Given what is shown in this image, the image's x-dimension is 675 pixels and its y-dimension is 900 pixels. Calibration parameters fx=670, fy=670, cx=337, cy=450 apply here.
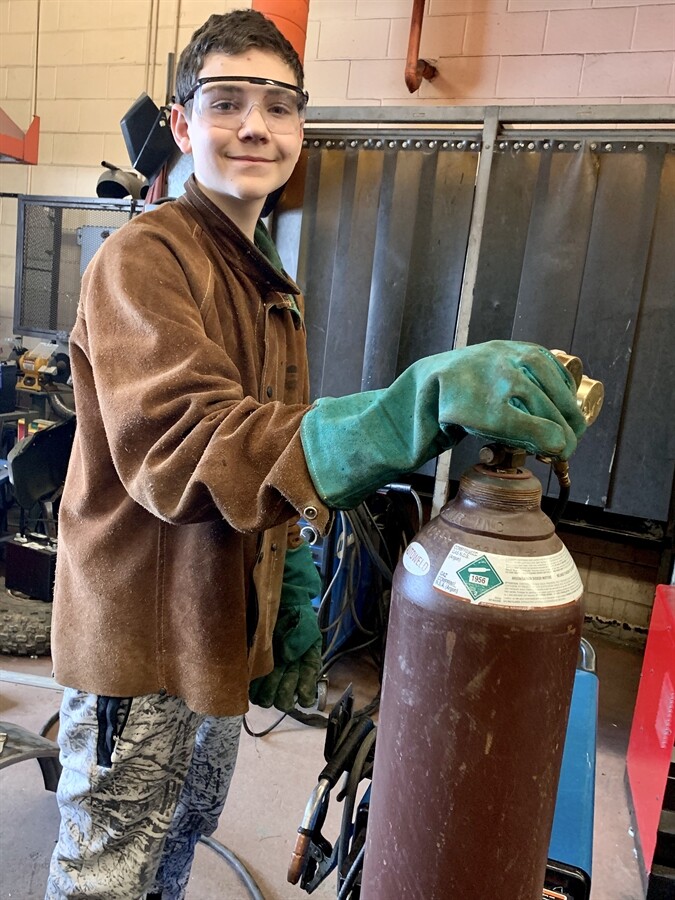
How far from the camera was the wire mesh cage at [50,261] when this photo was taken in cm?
315

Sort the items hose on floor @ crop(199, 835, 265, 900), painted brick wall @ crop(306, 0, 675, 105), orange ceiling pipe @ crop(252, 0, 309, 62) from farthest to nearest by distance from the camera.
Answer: painted brick wall @ crop(306, 0, 675, 105) < orange ceiling pipe @ crop(252, 0, 309, 62) < hose on floor @ crop(199, 835, 265, 900)

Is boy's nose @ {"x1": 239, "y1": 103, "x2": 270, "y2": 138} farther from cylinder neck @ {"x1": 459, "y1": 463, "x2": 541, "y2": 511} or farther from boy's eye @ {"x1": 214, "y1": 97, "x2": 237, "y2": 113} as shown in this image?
cylinder neck @ {"x1": 459, "y1": 463, "x2": 541, "y2": 511}

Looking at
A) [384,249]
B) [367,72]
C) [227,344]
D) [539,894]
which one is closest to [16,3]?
[367,72]

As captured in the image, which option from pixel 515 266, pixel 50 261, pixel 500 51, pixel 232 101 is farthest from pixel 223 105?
pixel 50 261

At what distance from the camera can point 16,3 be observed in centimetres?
372

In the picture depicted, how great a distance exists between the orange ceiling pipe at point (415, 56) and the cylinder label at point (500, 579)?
110 inches

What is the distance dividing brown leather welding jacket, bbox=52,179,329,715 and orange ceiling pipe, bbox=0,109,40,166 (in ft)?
9.83

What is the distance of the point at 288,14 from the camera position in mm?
2543

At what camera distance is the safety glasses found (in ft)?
3.20

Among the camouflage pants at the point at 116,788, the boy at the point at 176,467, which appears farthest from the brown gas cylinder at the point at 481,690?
the camouflage pants at the point at 116,788

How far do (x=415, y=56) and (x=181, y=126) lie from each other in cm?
222

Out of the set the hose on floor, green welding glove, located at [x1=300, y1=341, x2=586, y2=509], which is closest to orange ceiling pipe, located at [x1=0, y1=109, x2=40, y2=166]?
the hose on floor

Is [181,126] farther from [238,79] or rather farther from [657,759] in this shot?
[657,759]

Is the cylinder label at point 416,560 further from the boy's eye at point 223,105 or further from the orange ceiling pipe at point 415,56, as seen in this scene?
the orange ceiling pipe at point 415,56
